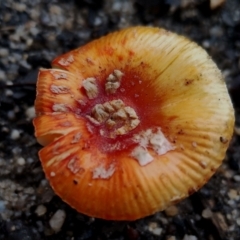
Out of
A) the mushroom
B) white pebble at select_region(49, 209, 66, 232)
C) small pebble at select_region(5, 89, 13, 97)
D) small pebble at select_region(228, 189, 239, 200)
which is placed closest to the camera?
the mushroom

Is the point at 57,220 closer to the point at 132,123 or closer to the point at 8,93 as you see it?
the point at 132,123

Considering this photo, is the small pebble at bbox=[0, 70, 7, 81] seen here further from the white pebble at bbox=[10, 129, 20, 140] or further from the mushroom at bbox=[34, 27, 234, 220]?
the mushroom at bbox=[34, 27, 234, 220]

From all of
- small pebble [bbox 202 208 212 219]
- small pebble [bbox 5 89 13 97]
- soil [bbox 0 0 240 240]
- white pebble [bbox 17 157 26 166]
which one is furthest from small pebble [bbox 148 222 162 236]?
small pebble [bbox 5 89 13 97]

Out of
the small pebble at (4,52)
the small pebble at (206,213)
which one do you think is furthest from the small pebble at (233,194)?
the small pebble at (4,52)

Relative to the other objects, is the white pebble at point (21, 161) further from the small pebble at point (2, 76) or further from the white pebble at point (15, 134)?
the small pebble at point (2, 76)

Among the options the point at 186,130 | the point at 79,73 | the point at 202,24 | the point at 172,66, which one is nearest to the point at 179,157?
the point at 186,130

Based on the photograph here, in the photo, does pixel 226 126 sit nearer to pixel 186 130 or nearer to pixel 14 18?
pixel 186 130

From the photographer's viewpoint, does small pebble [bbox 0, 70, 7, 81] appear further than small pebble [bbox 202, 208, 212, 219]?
Yes

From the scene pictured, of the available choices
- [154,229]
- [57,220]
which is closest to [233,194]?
[154,229]
